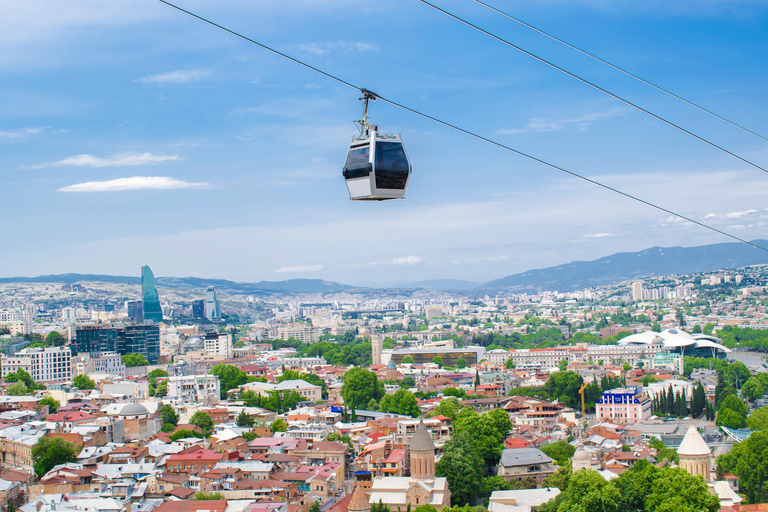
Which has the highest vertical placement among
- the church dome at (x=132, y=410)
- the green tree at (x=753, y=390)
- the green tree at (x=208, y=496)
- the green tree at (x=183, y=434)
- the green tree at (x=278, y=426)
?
the church dome at (x=132, y=410)

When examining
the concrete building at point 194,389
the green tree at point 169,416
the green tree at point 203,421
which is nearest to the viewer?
the green tree at point 203,421

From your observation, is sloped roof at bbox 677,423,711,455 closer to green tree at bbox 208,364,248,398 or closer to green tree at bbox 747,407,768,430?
green tree at bbox 747,407,768,430

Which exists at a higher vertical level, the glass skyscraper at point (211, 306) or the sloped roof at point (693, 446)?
the glass skyscraper at point (211, 306)

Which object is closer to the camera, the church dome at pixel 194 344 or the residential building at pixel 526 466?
the residential building at pixel 526 466

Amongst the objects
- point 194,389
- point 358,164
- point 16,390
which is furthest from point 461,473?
point 16,390

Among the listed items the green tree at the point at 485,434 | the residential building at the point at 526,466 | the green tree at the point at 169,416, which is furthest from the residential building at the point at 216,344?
the residential building at the point at 526,466

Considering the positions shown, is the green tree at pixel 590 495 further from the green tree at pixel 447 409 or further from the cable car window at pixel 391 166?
the green tree at pixel 447 409

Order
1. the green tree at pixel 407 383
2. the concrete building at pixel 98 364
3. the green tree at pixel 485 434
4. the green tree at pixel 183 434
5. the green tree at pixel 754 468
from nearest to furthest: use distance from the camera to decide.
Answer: the green tree at pixel 754 468 < the green tree at pixel 485 434 < the green tree at pixel 183 434 < the green tree at pixel 407 383 < the concrete building at pixel 98 364
